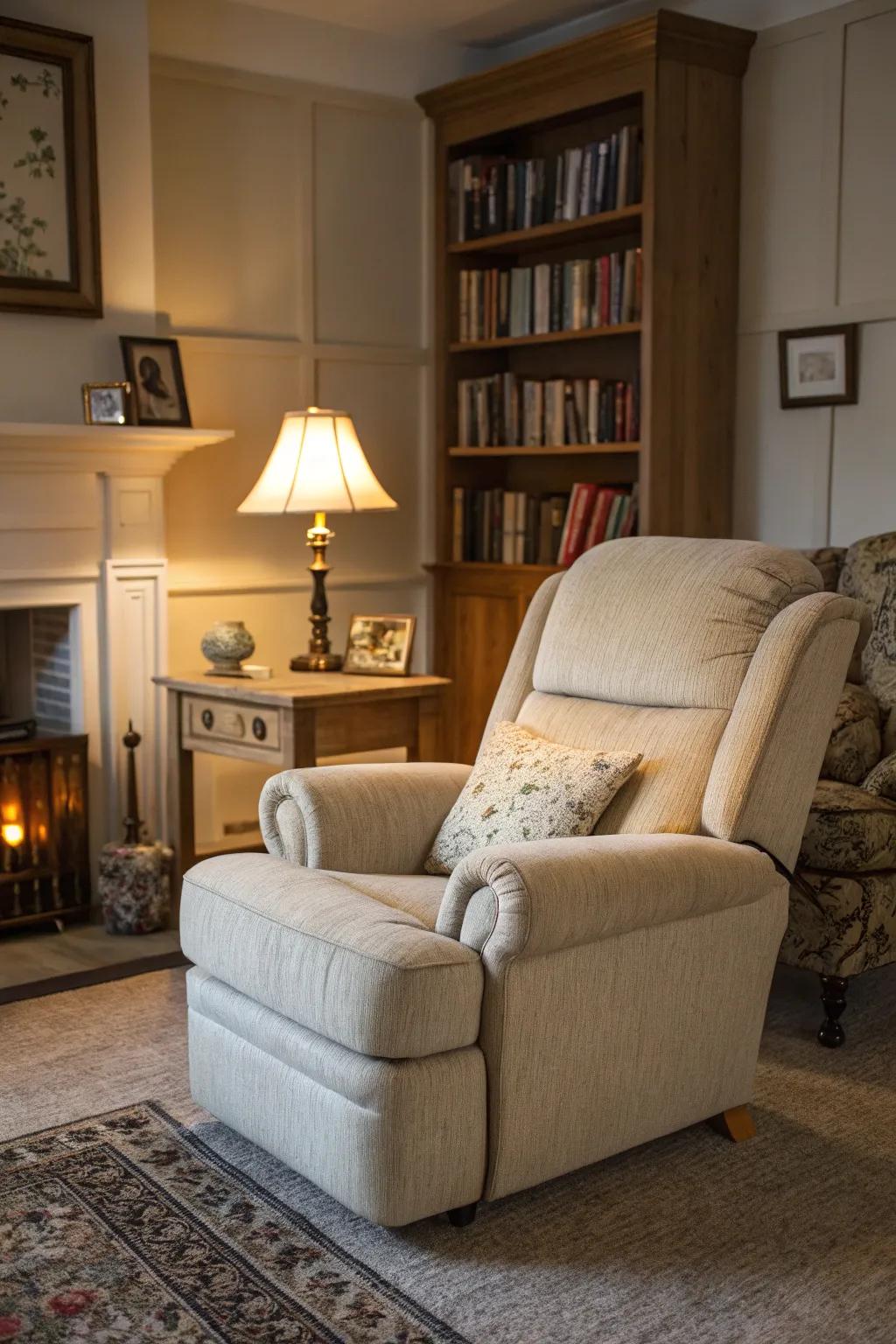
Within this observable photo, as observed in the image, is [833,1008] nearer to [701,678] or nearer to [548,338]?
[701,678]

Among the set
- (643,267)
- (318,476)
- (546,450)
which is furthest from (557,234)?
(318,476)

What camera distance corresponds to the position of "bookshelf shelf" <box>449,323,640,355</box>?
425cm

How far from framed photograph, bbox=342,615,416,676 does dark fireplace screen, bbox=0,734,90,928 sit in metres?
0.78

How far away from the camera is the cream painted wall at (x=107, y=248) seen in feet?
12.7

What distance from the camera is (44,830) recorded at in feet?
13.0

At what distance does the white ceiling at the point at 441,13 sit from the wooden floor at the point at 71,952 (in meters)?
2.74

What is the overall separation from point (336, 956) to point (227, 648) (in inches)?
73.9

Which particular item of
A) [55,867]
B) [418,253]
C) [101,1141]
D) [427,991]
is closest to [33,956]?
[55,867]

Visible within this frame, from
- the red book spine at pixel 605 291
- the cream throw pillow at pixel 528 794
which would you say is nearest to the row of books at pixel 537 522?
the red book spine at pixel 605 291

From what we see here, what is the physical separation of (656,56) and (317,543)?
1.62m

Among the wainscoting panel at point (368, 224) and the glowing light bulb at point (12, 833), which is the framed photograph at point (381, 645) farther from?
the wainscoting panel at point (368, 224)

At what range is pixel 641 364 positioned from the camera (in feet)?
13.6

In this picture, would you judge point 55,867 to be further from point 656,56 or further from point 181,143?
point 656,56

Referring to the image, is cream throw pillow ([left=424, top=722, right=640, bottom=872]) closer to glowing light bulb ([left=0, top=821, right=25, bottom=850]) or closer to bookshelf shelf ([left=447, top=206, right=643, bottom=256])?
glowing light bulb ([left=0, top=821, right=25, bottom=850])
